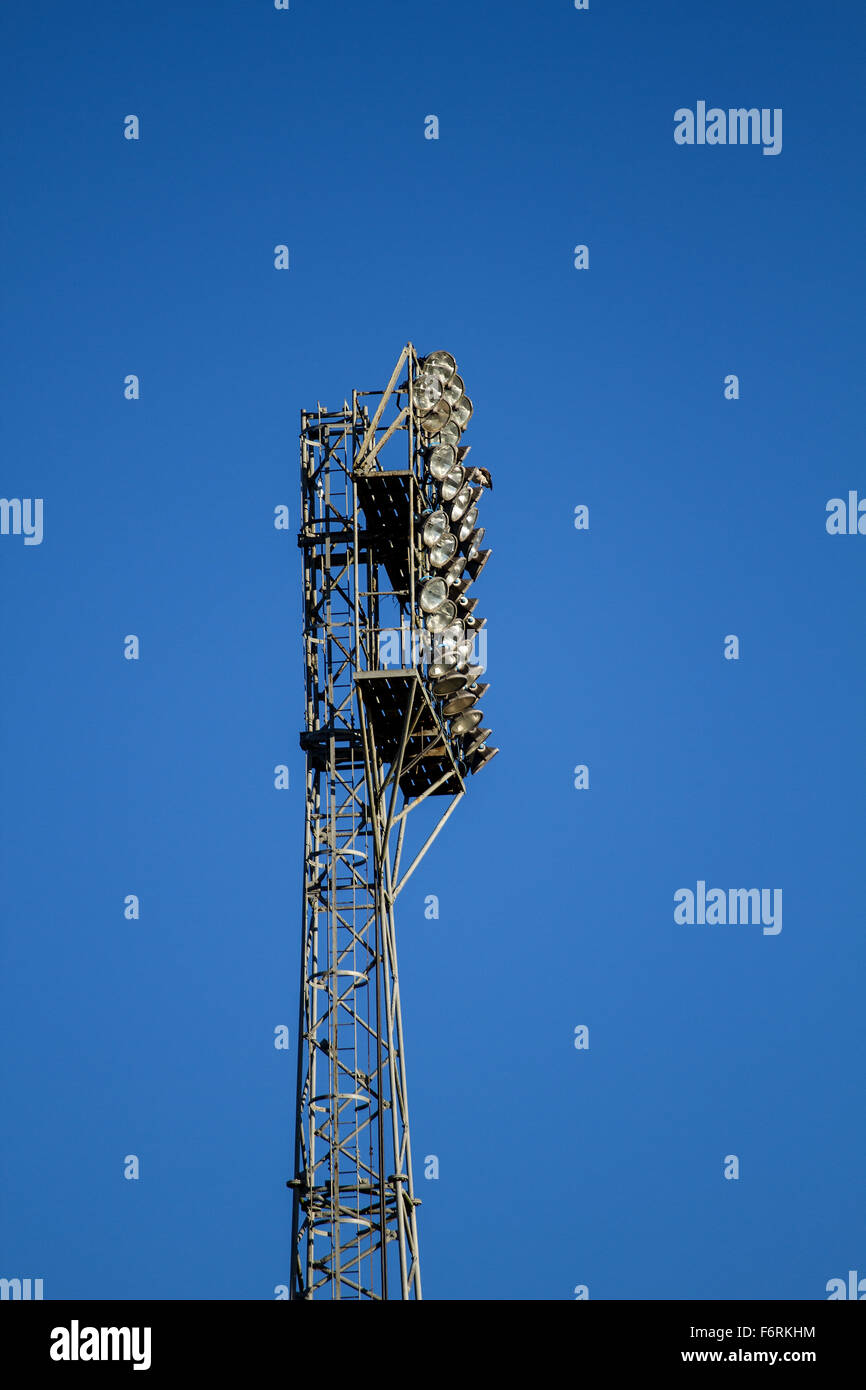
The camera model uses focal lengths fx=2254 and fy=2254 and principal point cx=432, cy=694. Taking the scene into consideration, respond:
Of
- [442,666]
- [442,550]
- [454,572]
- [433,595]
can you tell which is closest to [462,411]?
[442,550]

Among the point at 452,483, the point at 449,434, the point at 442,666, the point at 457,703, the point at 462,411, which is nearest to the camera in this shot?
the point at 442,666

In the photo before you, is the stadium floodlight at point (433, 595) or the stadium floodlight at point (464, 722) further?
the stadium floodlight at point (464, 722)

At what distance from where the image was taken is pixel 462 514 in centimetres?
4544

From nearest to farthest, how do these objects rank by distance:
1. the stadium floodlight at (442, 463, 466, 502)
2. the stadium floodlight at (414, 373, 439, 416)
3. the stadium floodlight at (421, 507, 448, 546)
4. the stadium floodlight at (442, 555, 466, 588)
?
1. the stadium floodlight at (421, 507, 448, 546)
2. the stadium floodlight at (442, 555, 466, 588)
3. the stadium floodlight at (442, 463, 466, 502)
4. the stadium floodlight at (414, 373, 439, 416)

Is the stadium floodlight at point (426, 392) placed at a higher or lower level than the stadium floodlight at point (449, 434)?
higher

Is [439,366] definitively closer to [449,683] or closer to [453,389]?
[453,389]

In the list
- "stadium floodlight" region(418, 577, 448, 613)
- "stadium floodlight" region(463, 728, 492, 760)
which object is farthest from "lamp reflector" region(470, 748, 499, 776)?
"stadium floodlight" region(418, 577, 448, 613)

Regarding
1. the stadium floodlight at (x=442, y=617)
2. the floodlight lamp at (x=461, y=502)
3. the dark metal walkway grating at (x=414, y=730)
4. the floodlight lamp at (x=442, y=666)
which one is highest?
the floodlight lamp at (x=461, y=502)

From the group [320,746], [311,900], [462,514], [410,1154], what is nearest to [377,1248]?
[410,1154]

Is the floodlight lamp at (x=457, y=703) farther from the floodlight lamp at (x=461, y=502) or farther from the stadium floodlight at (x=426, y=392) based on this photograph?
the stadium floodlight at (x=426, y=392)

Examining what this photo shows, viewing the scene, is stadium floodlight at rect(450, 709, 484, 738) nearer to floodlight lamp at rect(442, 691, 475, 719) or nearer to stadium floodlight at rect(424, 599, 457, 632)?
floodlight lamp at rect(442, 691, 475, 719)

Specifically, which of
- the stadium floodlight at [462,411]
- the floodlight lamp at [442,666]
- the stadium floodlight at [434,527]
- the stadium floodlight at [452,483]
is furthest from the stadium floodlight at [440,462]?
the floodlight lamp at [442,666]
